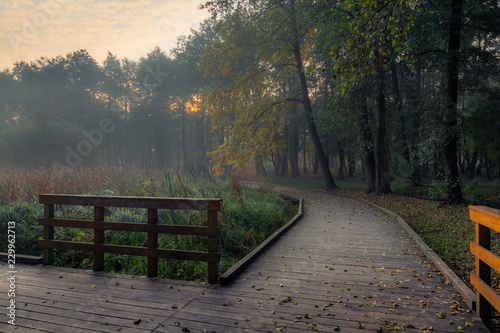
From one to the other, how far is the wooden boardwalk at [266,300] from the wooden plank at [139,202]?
97 centimetres

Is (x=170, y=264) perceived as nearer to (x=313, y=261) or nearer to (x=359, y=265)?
(x=313, y=261)

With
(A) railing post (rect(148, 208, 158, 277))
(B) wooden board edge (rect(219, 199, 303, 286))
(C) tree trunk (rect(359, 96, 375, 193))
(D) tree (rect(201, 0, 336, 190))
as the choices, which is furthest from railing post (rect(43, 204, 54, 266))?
(D) tree (rect(201, 0, 336, 190))

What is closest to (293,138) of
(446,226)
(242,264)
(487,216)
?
(446,226)

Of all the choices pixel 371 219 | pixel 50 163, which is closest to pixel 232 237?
pixel 371 219

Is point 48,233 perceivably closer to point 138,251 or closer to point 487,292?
point 138,251

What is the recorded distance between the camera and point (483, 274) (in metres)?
3.03

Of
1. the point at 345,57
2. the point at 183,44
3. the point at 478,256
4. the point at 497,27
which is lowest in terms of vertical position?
the point at 478,256

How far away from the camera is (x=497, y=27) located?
33.9ft

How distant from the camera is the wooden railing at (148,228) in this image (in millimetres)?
3934

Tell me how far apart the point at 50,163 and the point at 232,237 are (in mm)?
26612

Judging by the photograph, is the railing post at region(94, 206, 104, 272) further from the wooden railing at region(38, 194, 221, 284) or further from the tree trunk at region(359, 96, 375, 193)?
the tree trunk at region(359, 96, 375, 193)

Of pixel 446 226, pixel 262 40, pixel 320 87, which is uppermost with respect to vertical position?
pixel 320 87

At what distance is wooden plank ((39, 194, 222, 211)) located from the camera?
3.94 metres

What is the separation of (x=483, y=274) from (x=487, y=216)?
0.66 metres
